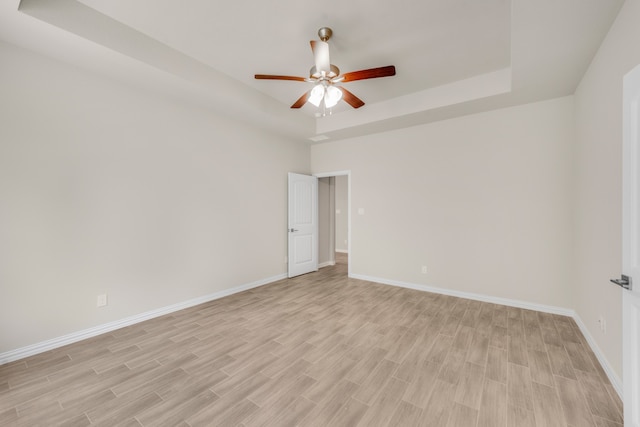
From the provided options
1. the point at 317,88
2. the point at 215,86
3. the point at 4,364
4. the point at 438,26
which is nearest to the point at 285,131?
the point at 215,86

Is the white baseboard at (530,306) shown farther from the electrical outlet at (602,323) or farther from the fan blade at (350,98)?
the fan blade at (350,98)

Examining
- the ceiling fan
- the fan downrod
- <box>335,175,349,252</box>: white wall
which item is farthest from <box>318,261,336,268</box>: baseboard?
the fan downrod

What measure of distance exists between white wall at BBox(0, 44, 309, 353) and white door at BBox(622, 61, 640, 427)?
4.17m

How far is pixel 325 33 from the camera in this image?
2467mm

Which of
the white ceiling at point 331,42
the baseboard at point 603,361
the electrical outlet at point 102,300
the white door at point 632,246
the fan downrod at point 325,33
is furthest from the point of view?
the electrical outlet at point 102,300

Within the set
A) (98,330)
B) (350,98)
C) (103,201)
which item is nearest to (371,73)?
(350,98)

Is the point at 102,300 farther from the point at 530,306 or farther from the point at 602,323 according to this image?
the point at 530,306

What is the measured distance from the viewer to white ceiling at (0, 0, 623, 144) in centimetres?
212

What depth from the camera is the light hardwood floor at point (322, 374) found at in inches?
67.0

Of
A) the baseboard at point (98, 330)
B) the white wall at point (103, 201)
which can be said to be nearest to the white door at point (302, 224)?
the white wall at point (103, 201)

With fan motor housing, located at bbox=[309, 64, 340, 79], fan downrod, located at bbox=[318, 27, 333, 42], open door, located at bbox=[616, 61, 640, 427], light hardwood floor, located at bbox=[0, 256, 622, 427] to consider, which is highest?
fan downrod, located at bbox=[318, 27, 333, 42]

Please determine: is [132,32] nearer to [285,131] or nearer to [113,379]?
[285,131]

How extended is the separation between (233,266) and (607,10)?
15.8 feet

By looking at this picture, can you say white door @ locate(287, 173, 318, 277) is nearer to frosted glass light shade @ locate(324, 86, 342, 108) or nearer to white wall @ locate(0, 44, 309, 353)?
white wall @ locate(0, 44, 309, 353)
